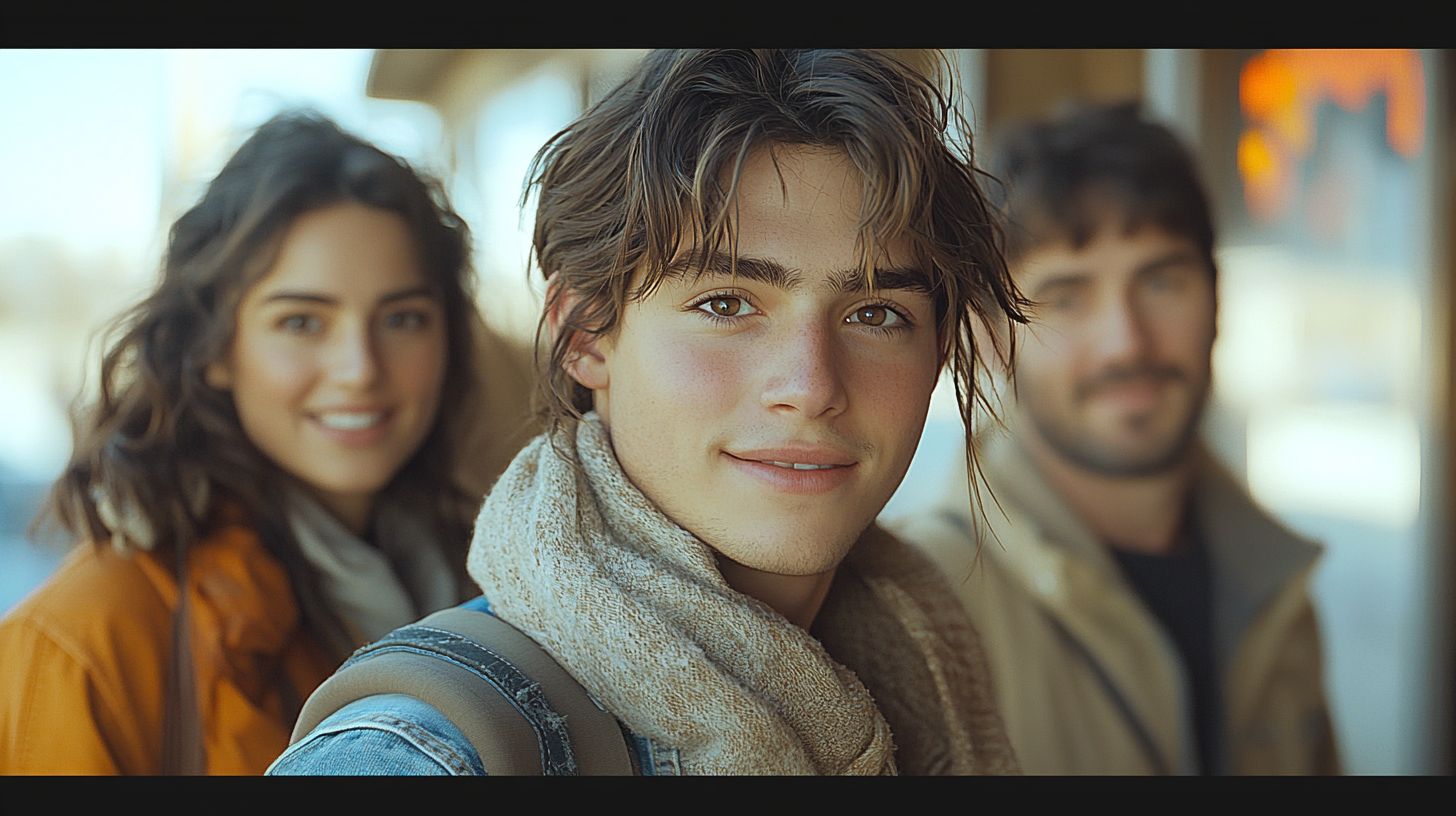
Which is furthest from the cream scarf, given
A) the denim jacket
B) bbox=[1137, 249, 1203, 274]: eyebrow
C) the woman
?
bbox=[1137, 249, 1203, 274]: eyebrow

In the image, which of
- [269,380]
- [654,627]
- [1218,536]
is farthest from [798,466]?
[1218,536]

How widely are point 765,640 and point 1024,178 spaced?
0.98 m

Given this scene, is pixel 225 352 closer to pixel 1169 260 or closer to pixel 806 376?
pixel 806 376

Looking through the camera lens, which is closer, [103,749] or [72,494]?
[103,749]

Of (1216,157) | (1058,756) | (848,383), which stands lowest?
(1058,756)

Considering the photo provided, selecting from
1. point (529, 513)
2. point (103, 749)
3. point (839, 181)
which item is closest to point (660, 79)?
point (839, 181)

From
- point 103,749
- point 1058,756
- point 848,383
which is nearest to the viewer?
point 848,383

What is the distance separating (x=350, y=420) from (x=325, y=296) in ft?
0.25

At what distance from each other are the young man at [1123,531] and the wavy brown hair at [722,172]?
62 centimetres

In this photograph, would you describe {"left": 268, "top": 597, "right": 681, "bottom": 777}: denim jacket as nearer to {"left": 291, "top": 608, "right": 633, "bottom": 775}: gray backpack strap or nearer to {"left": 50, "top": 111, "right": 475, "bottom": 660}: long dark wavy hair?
{"left": 291, "top": 608, "right": 633, "bottom": 775}: gray backpack strap

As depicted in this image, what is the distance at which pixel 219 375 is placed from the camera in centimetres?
65

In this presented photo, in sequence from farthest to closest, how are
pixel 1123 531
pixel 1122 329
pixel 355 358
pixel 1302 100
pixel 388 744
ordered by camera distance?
pixel 1302 100
pixel 1123 531
pixel 1122 329
pixel 355 358
pixel 388 744
